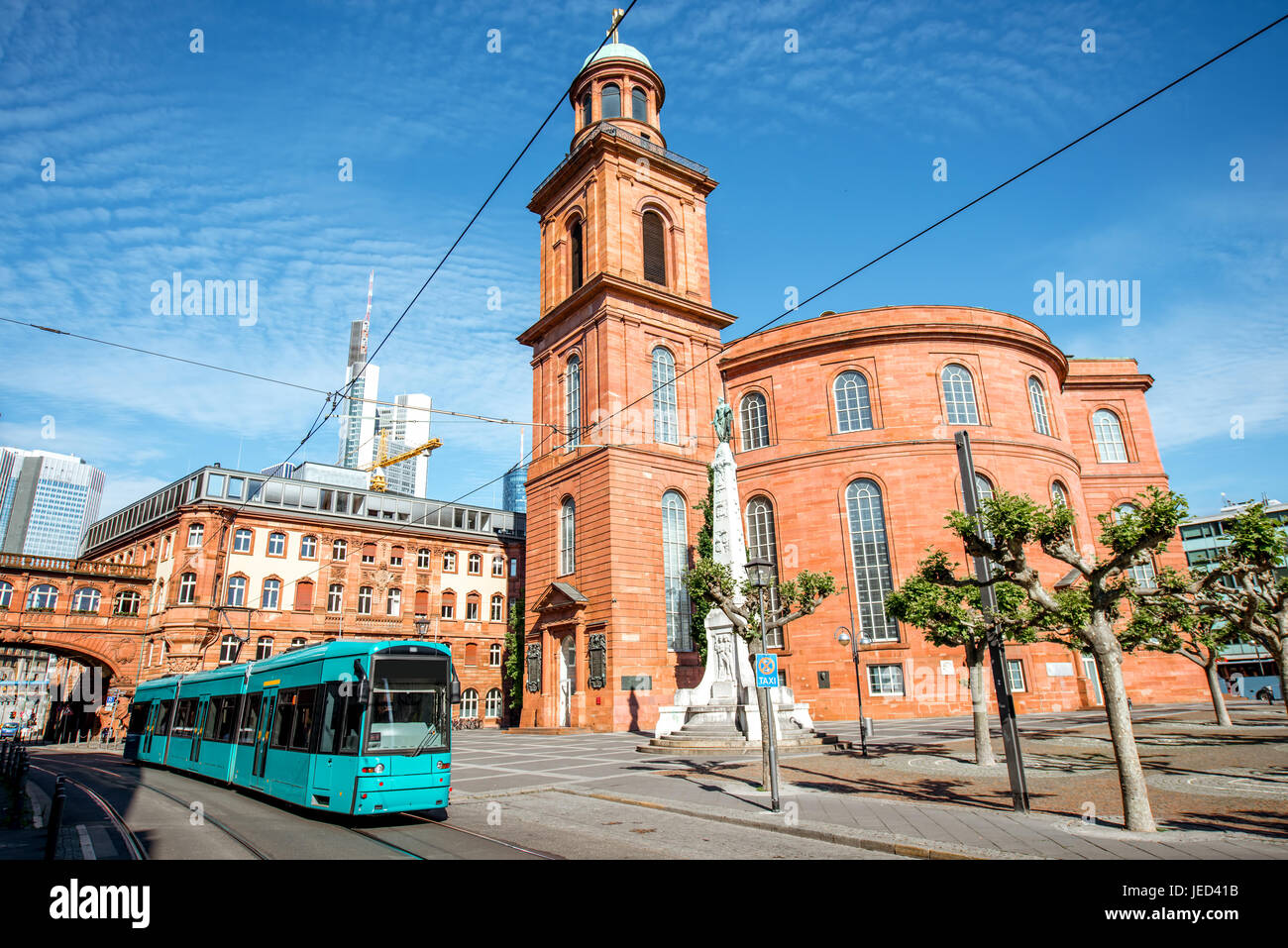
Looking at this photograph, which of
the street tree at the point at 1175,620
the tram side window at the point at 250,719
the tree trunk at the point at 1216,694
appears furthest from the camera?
the tree trunk at the point at 1216,694

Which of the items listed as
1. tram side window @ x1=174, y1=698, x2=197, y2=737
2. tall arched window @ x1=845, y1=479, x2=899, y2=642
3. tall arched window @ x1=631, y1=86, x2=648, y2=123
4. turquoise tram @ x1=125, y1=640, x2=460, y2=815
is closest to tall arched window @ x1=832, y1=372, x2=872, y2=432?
tall arched window @ x1=845, y1=479, x2=899, y2=642

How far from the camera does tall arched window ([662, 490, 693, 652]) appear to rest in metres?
34.5

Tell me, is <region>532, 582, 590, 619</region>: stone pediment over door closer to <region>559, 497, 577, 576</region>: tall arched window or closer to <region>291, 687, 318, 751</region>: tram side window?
<region>559, 497, 577, 576</region>: tall arched window

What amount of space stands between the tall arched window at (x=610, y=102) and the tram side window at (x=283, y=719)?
130 feet

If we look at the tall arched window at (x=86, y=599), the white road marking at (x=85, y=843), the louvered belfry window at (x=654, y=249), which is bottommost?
the white road marking at (x=85, y=843)

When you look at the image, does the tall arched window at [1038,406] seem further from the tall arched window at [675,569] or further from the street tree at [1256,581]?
the street tree at [1256,581]

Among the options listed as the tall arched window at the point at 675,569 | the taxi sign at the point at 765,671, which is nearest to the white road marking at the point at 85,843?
the taxi sign at the point at 765,671

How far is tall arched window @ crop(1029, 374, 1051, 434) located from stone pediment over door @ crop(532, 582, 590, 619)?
2599cm

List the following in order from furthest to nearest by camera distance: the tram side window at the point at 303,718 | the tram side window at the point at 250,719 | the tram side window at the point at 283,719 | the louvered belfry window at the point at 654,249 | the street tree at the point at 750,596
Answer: the louvered belfry window at the point at 654,249 → the street tree at the point at 750,596 → the tram side window at the point at 250,719 → the tram side window at the point at 283,719 → the tram side window at the point at 303,718

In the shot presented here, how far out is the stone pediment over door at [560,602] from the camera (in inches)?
1350

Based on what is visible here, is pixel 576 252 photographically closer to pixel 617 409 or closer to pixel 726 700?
pixel 617 409

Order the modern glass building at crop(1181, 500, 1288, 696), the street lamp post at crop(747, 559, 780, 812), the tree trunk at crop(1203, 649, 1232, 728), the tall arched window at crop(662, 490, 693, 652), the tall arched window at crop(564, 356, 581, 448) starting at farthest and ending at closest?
the modern glass building at crop(1181, 500, 1288, 696)
the tall arched window at crop(564, 356, 581, 448)
the tall arched window at crop(662, 490, 693, 652)
the tree trunk at crop(1203, 649, 1232, 728)
the street lamp post at crop(747, 559, 780, 812)

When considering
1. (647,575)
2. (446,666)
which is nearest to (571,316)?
(647,575)
